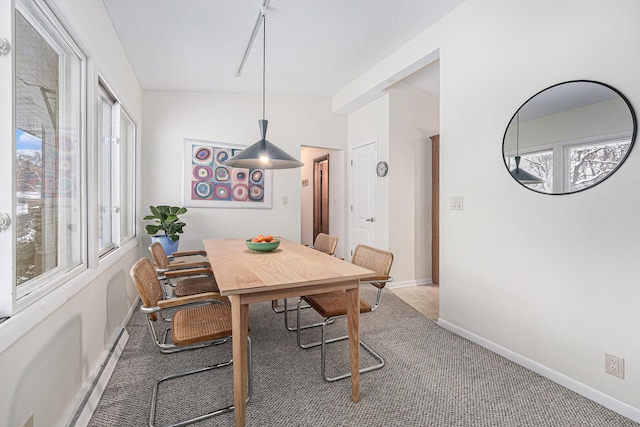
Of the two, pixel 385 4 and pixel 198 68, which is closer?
pixel 385 4

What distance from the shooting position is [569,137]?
1.95 meters

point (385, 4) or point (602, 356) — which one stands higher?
point (385, 4)

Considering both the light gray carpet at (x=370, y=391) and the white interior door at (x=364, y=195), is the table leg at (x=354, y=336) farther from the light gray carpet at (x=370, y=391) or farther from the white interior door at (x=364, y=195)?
the white interior door at (x=364, y=195)

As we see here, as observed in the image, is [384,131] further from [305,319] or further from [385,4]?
[305,319]

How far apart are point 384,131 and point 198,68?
247 centimetres

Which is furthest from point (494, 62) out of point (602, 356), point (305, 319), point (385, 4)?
point (305, 319)

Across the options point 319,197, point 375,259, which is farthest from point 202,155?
point 375,259

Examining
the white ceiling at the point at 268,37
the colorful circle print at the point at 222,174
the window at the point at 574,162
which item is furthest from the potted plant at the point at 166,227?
the window at the point at 574,162

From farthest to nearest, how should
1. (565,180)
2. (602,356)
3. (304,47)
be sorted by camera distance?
(304,47) < (565,180) < (602,356)

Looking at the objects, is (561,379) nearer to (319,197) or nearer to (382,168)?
(382,168)

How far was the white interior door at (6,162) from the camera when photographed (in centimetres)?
111

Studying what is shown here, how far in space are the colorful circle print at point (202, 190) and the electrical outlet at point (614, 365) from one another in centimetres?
434

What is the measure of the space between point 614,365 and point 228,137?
455 cm

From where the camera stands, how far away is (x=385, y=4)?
2.59m
